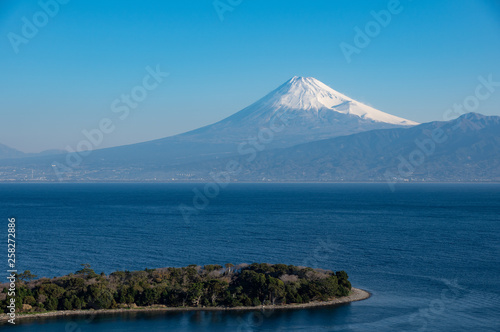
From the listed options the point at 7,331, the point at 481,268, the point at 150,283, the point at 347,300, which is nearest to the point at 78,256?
the point at 150,283

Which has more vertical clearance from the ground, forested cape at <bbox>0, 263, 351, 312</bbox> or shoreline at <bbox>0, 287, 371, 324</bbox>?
forested cape at <bbox>0, 263, 351, 312</bbox>

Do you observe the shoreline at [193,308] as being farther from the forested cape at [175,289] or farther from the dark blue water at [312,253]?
the dark blue water at [312,253]

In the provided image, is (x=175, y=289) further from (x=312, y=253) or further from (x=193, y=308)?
(x=312, y=253)

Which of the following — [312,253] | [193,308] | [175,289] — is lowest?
[193,308]

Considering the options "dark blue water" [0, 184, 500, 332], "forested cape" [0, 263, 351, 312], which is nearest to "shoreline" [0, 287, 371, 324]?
"forested cape" [0, 263, 351, 312]

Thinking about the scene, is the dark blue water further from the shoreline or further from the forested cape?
the forested cape

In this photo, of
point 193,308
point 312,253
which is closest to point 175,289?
point 193,308

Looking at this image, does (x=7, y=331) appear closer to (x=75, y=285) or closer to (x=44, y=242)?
(x=75, y=285)
